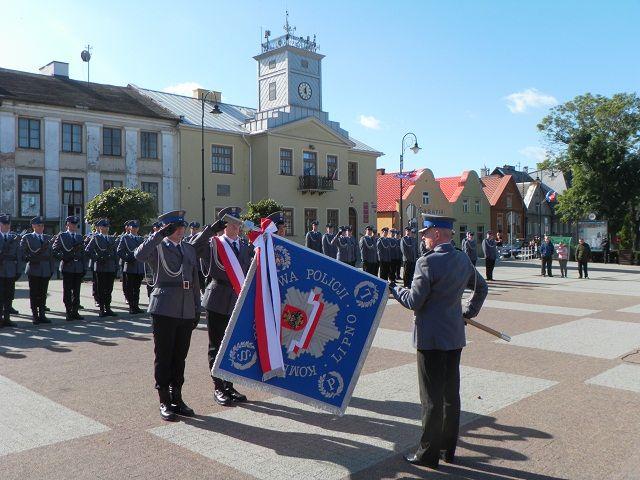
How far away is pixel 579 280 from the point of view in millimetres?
24078

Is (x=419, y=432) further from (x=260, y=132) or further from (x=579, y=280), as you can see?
(x=260, y=132)

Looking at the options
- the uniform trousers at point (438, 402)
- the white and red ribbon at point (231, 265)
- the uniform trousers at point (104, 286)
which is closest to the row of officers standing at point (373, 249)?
the uniform trousers at point (104, 286)

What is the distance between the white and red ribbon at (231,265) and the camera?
20.8 feet

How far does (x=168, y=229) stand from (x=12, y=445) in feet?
7.34

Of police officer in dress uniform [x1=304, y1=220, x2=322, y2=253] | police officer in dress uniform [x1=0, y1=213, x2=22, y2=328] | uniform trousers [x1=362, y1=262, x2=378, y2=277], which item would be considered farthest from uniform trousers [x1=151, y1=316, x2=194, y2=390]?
uniform trousers [x1=362, y1=262, x2=378, y2=277]

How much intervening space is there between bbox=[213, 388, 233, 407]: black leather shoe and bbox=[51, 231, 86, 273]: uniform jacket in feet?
24.3

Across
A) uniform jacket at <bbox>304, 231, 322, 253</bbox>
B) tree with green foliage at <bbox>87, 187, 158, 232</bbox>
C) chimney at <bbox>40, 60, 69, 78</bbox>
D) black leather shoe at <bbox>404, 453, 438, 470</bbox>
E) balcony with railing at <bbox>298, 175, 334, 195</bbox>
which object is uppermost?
chimney at <bbox>40, 60, 69, 78</bbox>

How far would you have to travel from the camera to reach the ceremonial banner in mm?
A: 5367

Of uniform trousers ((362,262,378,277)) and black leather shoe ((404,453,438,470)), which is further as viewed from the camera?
uniform trousers ((362,262,378,277))

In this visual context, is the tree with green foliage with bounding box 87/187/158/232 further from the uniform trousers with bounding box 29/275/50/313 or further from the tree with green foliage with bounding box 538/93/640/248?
the tree with green foliage with bounding box 538/93/640/248

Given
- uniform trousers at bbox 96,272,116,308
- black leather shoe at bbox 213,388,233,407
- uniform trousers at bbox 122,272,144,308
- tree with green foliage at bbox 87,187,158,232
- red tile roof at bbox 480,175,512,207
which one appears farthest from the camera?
red tile roof at bbox 480,175,512,207

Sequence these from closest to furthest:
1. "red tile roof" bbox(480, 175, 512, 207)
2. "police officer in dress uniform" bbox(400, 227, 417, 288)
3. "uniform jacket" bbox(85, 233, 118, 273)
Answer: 1. "uniform jacket" bbox(85, 233, 118, 273)
2. "police officer in dress uniform" bbox(400, 227, 417, 288)
3. "red tile roof" bbox(480, 175, 512, 207)

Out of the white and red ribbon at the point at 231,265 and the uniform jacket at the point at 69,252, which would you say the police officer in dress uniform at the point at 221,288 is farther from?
the uniform jacket at the point at 69,252

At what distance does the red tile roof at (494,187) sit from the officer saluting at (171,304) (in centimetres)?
6087
